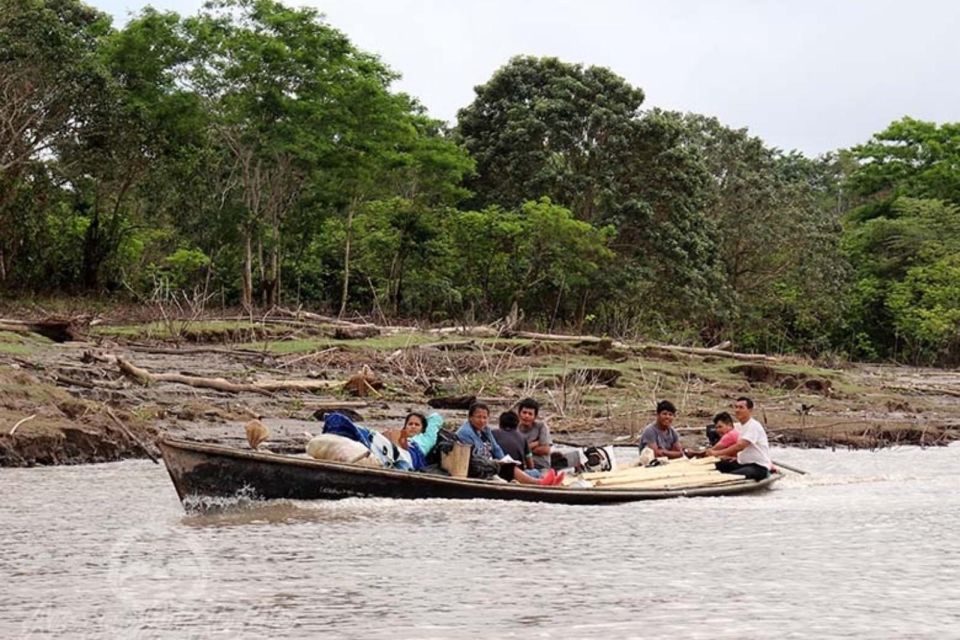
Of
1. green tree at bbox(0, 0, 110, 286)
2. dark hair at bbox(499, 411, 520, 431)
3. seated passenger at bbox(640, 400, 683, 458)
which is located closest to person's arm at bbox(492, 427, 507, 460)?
dark hair at bbox(499, 411, 520, 431)

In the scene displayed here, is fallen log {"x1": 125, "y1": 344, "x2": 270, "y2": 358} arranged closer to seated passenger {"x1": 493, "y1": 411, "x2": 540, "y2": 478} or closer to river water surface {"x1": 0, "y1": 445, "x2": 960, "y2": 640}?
river water surface {"x1": 0, "y1": 445, "x2": 960, "y2": 640}

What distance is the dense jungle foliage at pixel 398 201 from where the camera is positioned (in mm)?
33031

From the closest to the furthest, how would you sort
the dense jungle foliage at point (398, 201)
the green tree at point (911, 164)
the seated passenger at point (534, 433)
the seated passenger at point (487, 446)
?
the seated passenger at point (487, 446) < the seated passenger at point (534, 433) < the dense jungle foliage at point (398, 201) < the green tree at point (911, 164)

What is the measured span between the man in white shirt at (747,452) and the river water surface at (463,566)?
36cm

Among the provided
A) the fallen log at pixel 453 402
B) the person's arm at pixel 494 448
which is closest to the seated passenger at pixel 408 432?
the person's arm at pixel 494 448

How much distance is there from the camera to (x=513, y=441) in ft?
46.0

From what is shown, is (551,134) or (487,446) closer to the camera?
(487,446)

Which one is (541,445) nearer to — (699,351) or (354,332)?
(354,332)

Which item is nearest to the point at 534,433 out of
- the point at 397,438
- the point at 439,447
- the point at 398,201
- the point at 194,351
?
the point at 439,447

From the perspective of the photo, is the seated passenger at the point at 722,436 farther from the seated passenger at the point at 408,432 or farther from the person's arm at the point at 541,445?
the seated passenger at the point at 408,432

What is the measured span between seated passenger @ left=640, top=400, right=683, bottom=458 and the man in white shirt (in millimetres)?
689

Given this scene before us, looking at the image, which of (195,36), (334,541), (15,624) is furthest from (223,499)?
(195,36)

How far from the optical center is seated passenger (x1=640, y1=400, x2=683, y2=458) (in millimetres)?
15378

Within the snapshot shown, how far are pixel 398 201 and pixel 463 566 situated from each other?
27484 millimetres
